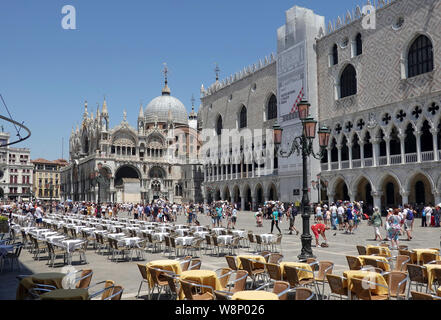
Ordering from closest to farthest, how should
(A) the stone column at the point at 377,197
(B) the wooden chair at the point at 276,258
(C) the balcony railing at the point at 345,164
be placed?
(B) the wooden chair at the point at 276,258 → (A) the stone column at the point at 377,197 → (C) the balcony railing at the point at 345,164

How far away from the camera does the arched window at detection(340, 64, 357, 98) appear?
3031 centimetres

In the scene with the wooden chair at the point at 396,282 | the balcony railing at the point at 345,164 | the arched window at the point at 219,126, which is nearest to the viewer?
the wooden chair at the point at 396,282

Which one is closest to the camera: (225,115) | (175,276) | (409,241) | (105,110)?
(175,276)

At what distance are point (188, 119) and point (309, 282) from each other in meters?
→ 76.3

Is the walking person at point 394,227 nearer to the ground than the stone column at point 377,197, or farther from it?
nearer to the ground

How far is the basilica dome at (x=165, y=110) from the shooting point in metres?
72.4

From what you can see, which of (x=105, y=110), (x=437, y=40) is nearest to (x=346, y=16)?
(x=437, y=40)

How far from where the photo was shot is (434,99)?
79.5ft

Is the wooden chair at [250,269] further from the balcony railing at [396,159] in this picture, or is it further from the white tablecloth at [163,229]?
the balcony railing at [396,159]

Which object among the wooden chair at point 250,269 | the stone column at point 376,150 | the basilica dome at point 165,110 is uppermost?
the basilica dome at point 165,110

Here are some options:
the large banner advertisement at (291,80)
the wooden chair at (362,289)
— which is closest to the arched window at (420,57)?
the large banner advertisement at (291,80)

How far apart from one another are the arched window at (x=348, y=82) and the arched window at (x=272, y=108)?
29.0 feet

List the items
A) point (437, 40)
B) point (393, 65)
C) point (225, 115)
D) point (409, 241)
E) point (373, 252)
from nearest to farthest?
1. point (373, 252)
2. point (409, 241)
3. point (437, 40)
4. point (393, 65)
5. point (225, 115)

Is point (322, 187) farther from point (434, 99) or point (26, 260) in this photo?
point (26, 260)
